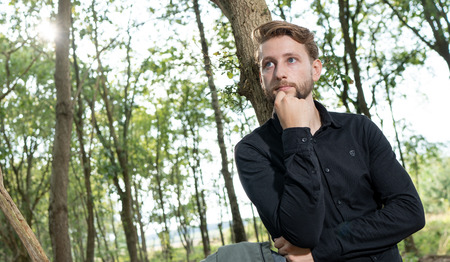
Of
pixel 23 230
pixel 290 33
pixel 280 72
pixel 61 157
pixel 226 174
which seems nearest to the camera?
pixel 280 72

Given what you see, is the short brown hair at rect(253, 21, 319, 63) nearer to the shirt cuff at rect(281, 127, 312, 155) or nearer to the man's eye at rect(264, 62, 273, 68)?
the man's eye at rect(264, 62, 273, 68)

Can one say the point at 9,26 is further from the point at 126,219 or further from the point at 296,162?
the point at 296,162

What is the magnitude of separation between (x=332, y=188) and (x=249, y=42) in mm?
1811

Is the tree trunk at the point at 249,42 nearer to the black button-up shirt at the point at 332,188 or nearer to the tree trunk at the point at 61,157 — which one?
the black button-up shirt at the point at 332,188

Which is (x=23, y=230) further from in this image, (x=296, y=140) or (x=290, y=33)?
(x=290, y=33)

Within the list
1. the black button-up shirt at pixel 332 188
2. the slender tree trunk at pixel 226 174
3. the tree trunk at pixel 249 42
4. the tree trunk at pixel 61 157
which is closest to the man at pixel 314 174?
the black button-up shirt at pixel 332 188

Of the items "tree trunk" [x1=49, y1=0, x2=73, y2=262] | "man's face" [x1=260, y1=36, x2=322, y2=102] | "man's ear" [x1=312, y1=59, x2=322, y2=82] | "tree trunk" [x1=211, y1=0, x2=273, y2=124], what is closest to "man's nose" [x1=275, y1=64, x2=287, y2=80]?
"man's face" [x1=260, y1=36, x2=322, y2=102]

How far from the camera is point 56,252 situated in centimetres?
827

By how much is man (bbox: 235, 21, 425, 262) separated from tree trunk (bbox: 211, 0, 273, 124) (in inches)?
42.5

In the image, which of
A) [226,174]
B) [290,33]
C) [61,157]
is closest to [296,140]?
[290,33]

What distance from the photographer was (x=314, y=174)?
2297 millimetres

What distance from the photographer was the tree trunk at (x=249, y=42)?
390cm

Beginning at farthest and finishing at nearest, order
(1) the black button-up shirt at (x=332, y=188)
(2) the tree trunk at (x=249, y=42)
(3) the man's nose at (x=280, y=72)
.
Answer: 1. (2) the tree trunk at (x=249, y=42)
2. (3) the man's nose at (x=280, y=72)
3. (1) the black button-up shirt at (x=332, y=188)

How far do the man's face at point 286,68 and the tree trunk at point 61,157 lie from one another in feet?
20.7
